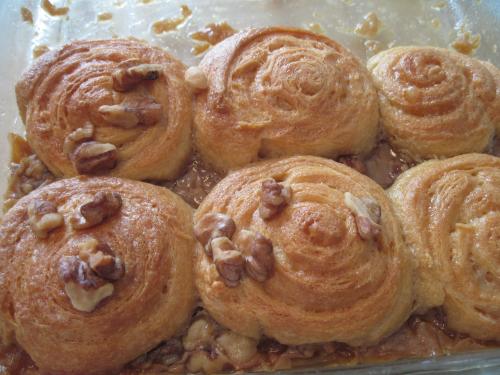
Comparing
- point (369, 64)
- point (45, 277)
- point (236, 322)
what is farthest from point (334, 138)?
point (45, 277)

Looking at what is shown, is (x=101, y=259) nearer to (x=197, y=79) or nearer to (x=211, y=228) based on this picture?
(x=211, y=228)

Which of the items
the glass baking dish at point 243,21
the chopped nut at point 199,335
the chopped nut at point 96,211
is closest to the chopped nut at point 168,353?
the chopped nut at point 199,335

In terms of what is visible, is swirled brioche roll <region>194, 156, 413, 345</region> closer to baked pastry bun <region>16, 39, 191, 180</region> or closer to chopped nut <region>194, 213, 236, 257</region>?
chopped nut <region>194, 213, 236, 257</region>

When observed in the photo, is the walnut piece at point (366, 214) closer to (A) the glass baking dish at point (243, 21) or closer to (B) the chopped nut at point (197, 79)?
(B) the chopped nut at point (197, 79)

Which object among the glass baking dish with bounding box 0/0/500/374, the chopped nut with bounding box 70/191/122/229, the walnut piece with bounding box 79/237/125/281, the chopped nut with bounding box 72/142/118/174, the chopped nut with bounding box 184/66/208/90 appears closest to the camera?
the walnut piece with bounding box 79/237/125/281

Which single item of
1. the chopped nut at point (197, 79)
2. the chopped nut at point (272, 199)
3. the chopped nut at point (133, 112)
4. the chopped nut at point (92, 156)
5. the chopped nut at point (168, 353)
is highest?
the chopped nut at point (197, 79)

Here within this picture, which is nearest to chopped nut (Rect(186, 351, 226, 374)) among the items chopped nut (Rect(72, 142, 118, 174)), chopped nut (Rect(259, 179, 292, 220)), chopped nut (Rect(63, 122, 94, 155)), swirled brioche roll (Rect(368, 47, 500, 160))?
chopped nut (Rect(259, 179, 292, 220))

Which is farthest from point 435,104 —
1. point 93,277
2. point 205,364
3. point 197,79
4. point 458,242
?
point 93,277
